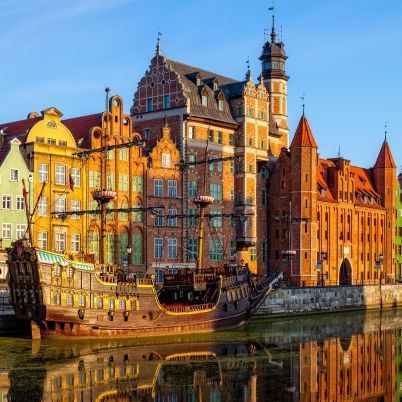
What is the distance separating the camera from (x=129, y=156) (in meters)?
76.2

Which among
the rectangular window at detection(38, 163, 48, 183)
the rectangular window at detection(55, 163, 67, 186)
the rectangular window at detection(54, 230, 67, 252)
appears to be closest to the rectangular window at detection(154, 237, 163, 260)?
the rectangular window at detection(54, 230, 67, 252)

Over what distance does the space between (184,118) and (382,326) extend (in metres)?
28.2

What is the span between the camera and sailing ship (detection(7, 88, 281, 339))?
52.0 metres

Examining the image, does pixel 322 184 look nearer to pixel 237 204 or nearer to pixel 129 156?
pixel 237 204

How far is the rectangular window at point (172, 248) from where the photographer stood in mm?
79500

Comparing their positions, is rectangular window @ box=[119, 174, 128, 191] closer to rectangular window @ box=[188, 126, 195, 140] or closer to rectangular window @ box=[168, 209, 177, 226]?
rectangular window @ box=[168, 209, 177, 226]

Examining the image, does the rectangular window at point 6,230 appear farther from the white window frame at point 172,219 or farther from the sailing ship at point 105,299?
the white window frame at point 172,219

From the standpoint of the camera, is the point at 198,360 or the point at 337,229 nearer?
the point at 198,360

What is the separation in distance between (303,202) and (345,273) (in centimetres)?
1827

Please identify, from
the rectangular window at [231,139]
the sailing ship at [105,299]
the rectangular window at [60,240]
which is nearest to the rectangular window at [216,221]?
the rectangular window at [231,139]

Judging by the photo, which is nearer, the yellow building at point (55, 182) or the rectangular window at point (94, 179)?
the yellow building at point (55, 182)

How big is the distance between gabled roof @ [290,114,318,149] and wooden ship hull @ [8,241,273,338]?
105 ft

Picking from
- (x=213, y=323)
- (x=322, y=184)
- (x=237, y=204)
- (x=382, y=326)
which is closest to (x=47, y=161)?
(x=213, y=323)

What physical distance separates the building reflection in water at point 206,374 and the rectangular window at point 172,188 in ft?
91.9
